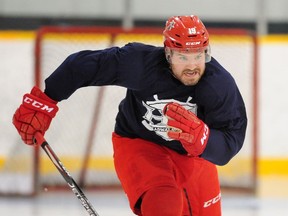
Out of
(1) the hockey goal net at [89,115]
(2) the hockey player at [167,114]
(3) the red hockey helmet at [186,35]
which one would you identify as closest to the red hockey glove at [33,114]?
(2) the hockey player at [167,114]

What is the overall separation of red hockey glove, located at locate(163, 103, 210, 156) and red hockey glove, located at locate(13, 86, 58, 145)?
554 mm

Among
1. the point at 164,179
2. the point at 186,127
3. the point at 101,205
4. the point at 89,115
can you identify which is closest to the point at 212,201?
the point at 164,179

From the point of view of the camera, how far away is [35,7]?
684 centimetres

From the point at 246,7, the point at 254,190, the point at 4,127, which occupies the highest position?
the point at 246,7

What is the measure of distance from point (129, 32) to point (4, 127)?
1.15 meters

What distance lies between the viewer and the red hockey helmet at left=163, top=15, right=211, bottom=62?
3299 millimetres

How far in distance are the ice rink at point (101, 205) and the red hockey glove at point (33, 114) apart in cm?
182

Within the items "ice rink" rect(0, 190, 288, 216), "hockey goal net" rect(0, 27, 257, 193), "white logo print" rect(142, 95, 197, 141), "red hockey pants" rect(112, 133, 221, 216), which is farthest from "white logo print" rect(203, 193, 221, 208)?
"hockey goal net" rect(0, 27, 257, 193)

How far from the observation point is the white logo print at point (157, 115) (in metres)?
3.42

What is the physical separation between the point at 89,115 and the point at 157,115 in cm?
255

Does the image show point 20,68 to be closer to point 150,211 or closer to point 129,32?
point 129,32

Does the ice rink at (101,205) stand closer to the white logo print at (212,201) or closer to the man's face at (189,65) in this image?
the white logo print at (212,201)

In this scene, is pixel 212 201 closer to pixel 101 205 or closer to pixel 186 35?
pixel 186 35

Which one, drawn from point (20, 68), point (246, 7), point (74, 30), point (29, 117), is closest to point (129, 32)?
point (74, 30)
